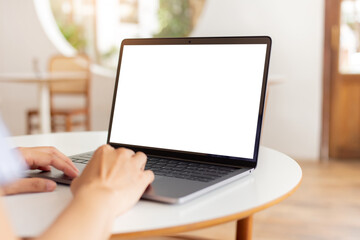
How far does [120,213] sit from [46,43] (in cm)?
455

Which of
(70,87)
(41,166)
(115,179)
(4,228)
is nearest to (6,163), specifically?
(4,228)

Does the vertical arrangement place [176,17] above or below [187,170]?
above

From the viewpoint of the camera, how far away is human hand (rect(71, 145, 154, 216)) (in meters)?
0.53

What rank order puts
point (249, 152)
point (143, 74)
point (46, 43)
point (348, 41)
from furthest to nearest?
point (46, 43), point (348, 41), point (143, 74), point (249, 152)

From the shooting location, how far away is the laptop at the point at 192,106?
0.80m

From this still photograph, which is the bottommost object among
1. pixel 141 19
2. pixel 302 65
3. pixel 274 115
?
pixel 274 115

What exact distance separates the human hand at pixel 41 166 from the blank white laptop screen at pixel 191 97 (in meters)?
0.21

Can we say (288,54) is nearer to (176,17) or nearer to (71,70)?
(71,70)

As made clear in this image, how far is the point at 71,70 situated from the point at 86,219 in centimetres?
398

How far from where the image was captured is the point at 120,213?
21.1 inches

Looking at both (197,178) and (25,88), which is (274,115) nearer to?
(25,88)

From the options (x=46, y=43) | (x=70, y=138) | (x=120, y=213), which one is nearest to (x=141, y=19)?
(x=46, y=43)

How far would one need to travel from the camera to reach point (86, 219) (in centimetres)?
47

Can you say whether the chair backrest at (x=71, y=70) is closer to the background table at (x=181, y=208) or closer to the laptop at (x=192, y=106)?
the laptop at (x=192, y=106)
